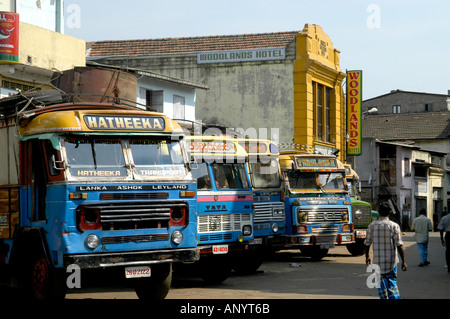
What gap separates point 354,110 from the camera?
38.2 meters

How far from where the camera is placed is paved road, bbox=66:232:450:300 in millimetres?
13230

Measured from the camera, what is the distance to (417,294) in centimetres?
1366

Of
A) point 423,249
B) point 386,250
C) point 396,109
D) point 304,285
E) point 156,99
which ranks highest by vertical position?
point 396,109

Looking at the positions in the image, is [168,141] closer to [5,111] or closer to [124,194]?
[124,194]

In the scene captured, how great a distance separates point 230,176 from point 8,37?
356 inches

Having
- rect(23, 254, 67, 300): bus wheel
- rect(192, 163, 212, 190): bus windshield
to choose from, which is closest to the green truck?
rect(192, 163, 212, 190): bus windshield

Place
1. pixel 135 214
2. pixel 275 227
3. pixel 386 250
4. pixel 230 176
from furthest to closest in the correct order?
pixel 275 227 < pixel 230 176 < pixel 135 214 < pixel 386 250

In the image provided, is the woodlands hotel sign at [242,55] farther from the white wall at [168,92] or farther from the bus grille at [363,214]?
the bus grille at [363,214]

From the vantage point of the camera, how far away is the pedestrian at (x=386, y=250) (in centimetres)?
1044

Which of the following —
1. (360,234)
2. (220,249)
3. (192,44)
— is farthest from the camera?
(192,44)

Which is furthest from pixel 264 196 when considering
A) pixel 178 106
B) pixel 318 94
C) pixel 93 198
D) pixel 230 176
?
pixel 318 94

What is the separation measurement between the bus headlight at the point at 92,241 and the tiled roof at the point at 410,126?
181 feet

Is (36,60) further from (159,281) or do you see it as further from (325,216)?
(159,281)

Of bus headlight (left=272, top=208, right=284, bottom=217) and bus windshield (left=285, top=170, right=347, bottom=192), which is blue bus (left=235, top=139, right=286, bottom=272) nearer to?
bus headlight (left=272, top=208, right=284, bottom=217)
